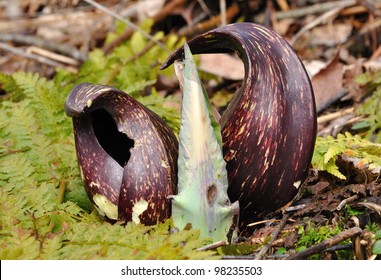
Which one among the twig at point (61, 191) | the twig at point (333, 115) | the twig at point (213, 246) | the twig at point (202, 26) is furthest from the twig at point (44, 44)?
the twig at point (213, 246)

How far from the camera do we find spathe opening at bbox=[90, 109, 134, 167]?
192cm

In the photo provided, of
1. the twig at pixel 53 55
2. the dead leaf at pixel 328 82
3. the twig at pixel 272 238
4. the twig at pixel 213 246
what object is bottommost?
the twig at pixel 272 238

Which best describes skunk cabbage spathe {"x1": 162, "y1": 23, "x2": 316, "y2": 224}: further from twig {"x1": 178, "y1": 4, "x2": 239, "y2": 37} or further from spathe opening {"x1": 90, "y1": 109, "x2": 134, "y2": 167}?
twig {"x1": 178, "y1": 4, "x2": 239, "y2": 37}

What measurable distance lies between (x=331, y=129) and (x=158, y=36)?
1.21 metres

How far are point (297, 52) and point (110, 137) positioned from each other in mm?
2481

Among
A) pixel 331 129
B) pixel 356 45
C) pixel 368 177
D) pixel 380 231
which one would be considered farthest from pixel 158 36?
pixel 380 231

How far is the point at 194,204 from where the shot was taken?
168cm

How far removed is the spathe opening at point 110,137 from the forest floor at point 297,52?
1.62ft

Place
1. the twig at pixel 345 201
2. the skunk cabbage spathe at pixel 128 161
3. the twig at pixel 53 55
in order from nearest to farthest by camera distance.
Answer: the skunk cabbage spathe at pixel 128 161 → the twig at pixel 345 201 → the twig at pixel 53 55

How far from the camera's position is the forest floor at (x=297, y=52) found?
1.79 metres

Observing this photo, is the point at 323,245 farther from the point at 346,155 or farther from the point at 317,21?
the point at 317,21

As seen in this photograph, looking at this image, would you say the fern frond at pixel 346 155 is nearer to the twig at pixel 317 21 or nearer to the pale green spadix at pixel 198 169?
the pale green spadix at pixel 198 169

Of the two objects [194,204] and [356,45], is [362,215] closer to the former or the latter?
[194,204]

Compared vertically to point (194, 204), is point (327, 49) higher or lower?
higher
